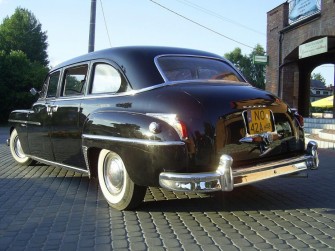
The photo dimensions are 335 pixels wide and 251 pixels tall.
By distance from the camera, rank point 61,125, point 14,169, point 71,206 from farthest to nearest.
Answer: point 14,169
point 61,125
point 71,206

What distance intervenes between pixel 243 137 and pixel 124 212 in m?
1.46

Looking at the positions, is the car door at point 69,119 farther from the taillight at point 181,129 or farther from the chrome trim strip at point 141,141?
the taillight at point 181,129

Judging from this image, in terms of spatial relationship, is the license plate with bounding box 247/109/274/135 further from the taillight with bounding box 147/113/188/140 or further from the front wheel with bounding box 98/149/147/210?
the front wheel with bounding box 98/149/147/210

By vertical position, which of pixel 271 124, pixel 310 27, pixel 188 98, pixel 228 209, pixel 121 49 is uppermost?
pixel 310 27

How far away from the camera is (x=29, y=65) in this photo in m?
27.1

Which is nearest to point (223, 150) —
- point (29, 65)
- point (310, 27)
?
point (310, 27)

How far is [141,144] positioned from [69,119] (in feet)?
5.06

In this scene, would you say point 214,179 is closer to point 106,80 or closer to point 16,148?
point 106,80

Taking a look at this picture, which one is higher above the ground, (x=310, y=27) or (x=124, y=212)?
(x=310, y=27)

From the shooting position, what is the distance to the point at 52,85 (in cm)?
605

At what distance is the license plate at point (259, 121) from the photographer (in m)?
4.02

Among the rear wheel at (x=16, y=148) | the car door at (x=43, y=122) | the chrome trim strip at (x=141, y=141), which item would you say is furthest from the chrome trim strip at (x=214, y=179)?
the rear wheel at (x=16, y=148)

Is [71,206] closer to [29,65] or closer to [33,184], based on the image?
[33,184]

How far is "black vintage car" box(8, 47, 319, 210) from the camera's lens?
375cm
